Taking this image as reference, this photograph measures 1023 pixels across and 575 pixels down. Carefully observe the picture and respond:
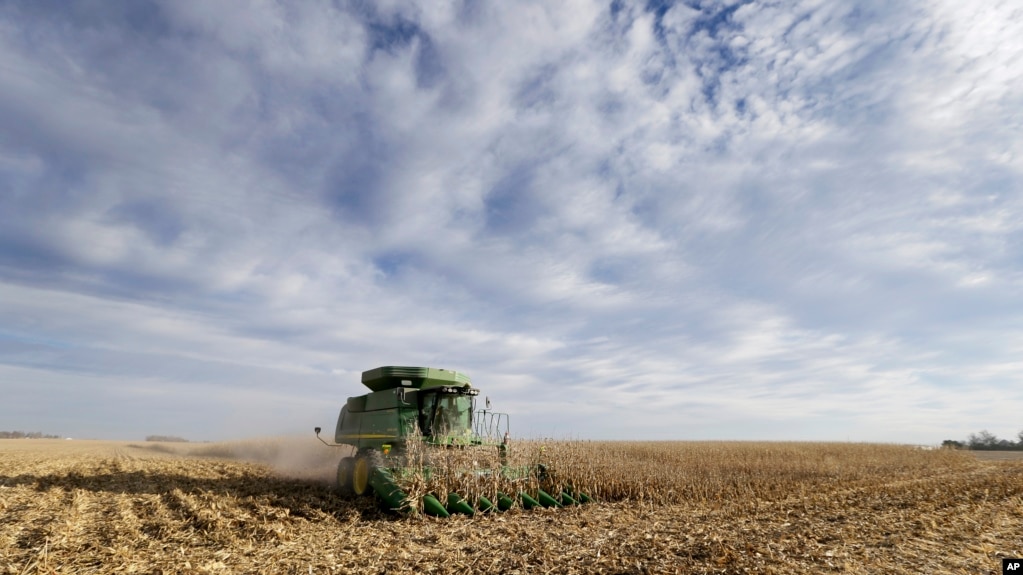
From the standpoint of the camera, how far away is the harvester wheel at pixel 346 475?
50.6ft

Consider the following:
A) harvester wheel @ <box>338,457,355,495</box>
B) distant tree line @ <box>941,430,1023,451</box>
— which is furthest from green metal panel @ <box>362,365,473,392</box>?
distant tree line @ <box>941,430,1023,451</box>

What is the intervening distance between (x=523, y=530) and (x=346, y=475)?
7.92 metres

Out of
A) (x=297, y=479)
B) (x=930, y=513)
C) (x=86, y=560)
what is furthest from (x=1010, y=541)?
(x=297, y=479)

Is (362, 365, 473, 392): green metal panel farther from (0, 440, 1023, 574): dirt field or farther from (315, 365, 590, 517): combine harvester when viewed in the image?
(0, 440, 1023, 574): dirt field

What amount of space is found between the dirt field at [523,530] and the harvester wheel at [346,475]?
0.62 metres

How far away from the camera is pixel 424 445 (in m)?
13.1

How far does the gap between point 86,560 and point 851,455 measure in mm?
40501

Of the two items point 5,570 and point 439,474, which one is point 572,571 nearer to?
point 439,474

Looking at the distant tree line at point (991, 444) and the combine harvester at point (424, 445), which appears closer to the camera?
the combine harvester at point (424, 445)

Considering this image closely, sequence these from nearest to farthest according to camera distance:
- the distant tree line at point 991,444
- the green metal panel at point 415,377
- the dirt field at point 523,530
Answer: the dirt field at point 523,530 → the green metal panel at point 415,377 → the distant tree line at point 991,444

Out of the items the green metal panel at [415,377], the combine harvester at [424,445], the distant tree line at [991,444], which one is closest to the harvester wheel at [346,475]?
the combine harvester at [424,445]

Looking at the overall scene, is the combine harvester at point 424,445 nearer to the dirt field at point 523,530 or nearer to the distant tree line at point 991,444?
the dirt field at point 523,530

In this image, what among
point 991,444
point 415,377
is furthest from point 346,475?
point 991,444

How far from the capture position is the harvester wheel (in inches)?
608
